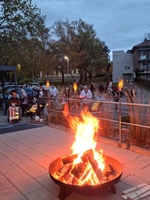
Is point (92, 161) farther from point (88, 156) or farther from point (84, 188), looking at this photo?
point (84, 188)

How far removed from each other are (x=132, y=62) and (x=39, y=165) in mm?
42177

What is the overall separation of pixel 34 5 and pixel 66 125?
11.1 m

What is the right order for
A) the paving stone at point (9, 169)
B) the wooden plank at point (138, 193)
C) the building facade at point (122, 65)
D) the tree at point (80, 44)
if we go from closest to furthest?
1. the wooden plank at point (138, 193)
2. the paving stone at point (9, 169)
3. the tree at point (80, 44)
4. the building facade at point (122, 65)

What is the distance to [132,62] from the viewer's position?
138ft

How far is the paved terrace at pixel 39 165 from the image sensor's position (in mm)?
2128

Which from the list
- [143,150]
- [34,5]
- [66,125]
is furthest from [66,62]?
[143,150]

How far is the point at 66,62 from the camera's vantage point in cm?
2842

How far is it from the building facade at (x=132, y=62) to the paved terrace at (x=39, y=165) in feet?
118

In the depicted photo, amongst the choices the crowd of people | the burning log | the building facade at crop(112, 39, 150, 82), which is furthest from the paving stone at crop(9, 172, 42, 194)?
the building facade at crop(112, 39, 150, 82)

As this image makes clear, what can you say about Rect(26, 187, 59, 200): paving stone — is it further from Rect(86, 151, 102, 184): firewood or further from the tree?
the tree

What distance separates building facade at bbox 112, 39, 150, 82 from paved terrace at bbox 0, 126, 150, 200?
118 ft

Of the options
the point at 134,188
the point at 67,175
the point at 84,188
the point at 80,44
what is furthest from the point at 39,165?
the point at 80,44

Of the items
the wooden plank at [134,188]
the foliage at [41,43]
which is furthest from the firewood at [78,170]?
the foliage at [41,43]

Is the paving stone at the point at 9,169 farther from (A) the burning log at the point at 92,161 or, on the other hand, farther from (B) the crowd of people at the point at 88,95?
(B) the crowd of people at the point at 88,95
